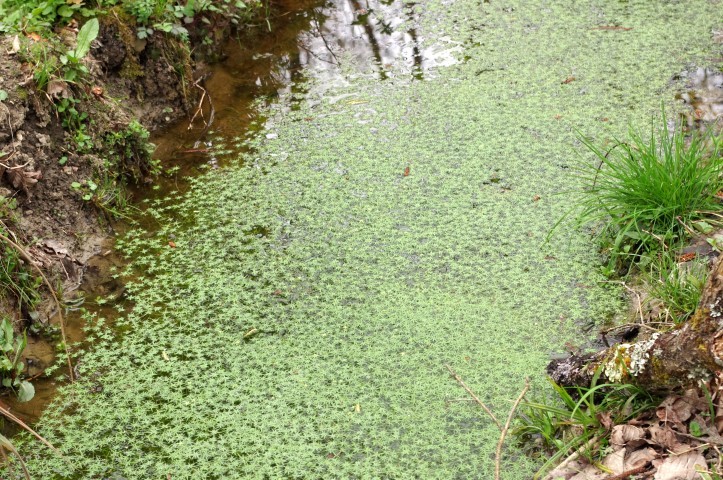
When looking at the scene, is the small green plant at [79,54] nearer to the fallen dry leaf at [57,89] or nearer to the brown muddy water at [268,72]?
the fallen dry leaf at [57,89]

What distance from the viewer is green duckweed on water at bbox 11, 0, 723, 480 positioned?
1.93 meters

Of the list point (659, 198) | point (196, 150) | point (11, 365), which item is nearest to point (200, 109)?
point (196, 150)

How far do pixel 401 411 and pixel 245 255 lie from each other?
33.8 inches

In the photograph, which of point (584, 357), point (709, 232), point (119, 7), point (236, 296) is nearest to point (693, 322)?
point (584, 357)

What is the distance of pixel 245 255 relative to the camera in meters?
2.54

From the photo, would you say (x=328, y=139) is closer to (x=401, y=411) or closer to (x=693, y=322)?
(x=401, y=411)

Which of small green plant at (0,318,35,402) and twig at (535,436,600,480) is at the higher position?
small green plant at (0,318,35,402)

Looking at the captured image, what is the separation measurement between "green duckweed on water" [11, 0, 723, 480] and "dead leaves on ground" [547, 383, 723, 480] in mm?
181

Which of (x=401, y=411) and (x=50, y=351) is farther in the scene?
(x=50, y=351)

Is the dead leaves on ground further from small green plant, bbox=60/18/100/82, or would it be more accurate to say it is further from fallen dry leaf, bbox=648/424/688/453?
small green plant, bbox=60/18/100/82

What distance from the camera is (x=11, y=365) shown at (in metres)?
2.08

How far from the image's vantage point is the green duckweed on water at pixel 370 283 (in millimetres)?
1932

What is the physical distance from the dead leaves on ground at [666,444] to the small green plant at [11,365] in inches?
55.7

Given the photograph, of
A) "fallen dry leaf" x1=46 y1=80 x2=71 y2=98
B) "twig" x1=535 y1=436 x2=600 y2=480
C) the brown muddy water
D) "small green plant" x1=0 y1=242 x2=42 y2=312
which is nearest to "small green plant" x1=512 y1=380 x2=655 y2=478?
"twig" x1=535 y1=436 x2=600 y2=480
